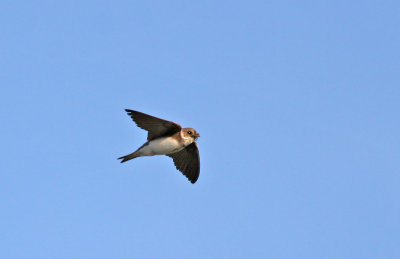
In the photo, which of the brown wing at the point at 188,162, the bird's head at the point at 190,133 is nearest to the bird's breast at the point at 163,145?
the bird's head at the point at 190,133

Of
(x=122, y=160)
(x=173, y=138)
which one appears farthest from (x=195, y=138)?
(x=122, y=160)

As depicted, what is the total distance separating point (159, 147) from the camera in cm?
2220

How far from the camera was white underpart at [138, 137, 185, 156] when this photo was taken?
72.7 ft

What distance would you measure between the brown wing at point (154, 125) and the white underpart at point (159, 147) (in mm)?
194

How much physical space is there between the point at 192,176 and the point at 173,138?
7.79ft

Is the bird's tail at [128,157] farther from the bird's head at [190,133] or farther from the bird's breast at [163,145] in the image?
the bird's head at [190,133]

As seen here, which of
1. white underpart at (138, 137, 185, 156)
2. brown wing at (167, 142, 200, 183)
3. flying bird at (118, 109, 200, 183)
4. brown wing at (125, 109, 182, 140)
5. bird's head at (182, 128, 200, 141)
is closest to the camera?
brown wing at (125, 109, 182, 140)

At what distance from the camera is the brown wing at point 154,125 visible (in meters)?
21.1

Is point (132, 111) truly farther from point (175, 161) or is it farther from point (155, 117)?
point (175, 161)

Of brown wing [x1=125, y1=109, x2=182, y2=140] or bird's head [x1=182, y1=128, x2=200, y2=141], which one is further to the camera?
bird's head [x1=182, y1=128, x2=200, y2=141]

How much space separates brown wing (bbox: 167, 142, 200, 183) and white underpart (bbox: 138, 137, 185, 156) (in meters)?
1.57

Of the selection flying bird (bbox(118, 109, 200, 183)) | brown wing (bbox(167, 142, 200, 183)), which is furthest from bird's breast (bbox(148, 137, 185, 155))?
brown wing (bbox(167, 142, 200, 183))

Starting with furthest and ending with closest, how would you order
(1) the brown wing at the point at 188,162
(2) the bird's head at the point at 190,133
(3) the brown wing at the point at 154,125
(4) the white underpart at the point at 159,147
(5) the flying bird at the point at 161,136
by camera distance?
(1) the brown wing at the point at 188,162
(2) the bird's head at the point at 190,133
(4) the white underpart at the point at 159,147
(5) the flying bird at the point at 161,136
(3) the brown wing at the point at 154,125

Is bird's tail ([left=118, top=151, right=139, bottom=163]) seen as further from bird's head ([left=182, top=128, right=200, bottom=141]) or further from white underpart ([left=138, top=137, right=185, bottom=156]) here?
bird's head ([left=182, top=128, right=200, bottom=141])
